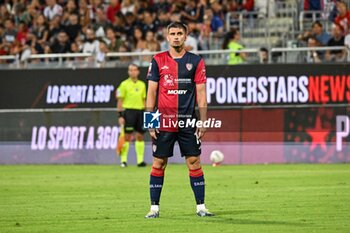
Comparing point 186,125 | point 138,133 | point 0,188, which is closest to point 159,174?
point 186,125

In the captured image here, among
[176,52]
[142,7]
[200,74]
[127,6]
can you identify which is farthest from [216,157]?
[176,52]

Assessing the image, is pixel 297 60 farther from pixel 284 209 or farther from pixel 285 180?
pixel 284 209

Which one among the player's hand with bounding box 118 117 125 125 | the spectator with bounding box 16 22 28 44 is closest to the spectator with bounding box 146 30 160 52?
the player's hand with bounding box 118 117 125 125

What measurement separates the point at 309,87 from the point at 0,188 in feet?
35.8

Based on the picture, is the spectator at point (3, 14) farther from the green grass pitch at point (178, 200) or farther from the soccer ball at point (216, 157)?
the soccer ball at point (216, 157)

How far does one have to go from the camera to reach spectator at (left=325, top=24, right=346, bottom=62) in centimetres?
2733

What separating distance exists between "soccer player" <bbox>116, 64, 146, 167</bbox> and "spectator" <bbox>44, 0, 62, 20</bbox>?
7.45 metres

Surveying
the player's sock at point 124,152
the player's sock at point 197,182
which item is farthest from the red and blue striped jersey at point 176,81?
the player's sock at point 124,152

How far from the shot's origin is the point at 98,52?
29.9m

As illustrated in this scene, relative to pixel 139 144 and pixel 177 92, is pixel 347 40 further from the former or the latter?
pixel 177 92

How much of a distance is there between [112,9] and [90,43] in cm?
223

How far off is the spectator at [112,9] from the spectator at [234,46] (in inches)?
197

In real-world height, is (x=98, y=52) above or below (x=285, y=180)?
above

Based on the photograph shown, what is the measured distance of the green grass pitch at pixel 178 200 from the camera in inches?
498
